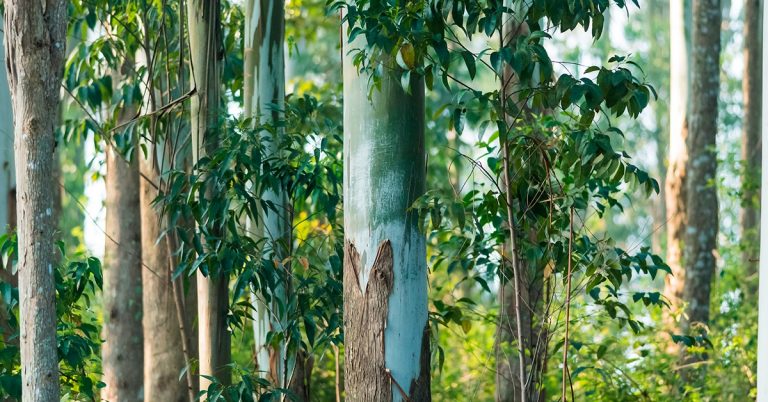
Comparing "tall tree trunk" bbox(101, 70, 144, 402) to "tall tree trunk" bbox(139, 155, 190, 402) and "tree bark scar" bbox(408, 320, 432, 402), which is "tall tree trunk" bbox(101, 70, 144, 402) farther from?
"tree bark scar" bbox(408, 320, 432, 402)

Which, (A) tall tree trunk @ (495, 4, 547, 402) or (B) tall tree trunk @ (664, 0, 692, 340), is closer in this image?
(A) tall tree trunk @ (495, 4, 547, 402)

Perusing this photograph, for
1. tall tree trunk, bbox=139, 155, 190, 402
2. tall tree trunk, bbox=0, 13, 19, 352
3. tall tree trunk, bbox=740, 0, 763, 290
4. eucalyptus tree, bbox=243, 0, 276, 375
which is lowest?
tall tree trunk, bbox=139, 155, 190, 402

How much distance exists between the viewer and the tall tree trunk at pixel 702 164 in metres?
9.48

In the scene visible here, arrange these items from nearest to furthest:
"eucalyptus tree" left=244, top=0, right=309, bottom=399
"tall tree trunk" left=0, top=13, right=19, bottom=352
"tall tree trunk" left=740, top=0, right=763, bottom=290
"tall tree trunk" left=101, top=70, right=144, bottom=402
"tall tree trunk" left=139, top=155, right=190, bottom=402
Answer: "eucalyptus tree" left=244, top=0, right=309, bottom=399 < "tall tree trunk" left=0, top=13, right=19, bottom=352 < "tall tree trunk" left=139, top=155, right=190, bottom=402 < "tall tree trunk" left=101, top=70, right=144, bottom=402 < "tall tree trunk" left=740, top=0, right=763, bottom=290

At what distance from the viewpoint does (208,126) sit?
5281 millimetres

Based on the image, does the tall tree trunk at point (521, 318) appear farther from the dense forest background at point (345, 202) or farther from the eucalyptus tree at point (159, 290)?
the eucalyptus tree at point (159, 290)

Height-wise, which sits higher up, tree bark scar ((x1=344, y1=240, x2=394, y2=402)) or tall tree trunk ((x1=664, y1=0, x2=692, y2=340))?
tall tree trunk ((x1=664, y1=0, x2=692, y2=340))

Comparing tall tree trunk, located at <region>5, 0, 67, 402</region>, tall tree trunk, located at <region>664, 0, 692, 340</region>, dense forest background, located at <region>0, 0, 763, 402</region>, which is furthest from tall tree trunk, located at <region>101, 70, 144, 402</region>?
tall tree trunk, located at <region>664, 0, 692, 340</region>

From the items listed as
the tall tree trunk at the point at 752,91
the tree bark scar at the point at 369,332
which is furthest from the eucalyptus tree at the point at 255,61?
the tall tree trunk at the point at 752,91

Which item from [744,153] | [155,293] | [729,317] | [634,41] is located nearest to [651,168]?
[634,41]

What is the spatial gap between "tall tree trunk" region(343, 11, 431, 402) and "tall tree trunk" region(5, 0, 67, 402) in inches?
50.5

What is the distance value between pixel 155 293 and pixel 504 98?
155 inches

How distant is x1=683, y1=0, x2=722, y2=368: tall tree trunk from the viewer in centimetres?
948

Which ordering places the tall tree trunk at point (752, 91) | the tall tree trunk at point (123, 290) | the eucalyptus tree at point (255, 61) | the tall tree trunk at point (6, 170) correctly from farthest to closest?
the tall tree trunk at point (752, 91) < the tall tree trunk at point (123, 290) < the eucalyptus tree at point (255, 61) < the tall tree trunk at point (6, 170)
